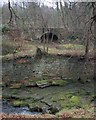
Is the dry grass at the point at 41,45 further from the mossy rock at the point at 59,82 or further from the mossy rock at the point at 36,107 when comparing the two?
the mossy rock at the point at 36,107

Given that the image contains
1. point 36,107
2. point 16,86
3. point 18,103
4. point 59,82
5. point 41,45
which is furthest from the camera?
point 41,45

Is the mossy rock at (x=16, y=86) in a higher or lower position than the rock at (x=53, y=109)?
higher

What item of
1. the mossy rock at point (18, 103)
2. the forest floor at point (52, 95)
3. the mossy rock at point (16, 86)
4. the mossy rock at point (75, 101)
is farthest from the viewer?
the mossy rock at point (16, 86)

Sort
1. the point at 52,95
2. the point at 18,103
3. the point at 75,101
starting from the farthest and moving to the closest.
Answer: the point at 52,95
the point at 18,103
the point at 75,101

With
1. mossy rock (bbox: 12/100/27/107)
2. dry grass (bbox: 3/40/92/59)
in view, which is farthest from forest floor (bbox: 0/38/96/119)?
dry grass (bbox: 3/40/92/59)

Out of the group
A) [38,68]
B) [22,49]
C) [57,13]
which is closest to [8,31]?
[22,49]

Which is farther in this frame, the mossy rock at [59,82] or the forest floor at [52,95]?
the mossy rock at [59,82]

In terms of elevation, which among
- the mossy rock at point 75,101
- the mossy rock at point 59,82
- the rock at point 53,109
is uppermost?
the mossy rock at point 59,82

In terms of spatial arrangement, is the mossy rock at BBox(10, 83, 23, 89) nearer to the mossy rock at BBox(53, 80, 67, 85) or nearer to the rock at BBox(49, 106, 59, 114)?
the mossy rock at BBox(53, 80, 67, 85)

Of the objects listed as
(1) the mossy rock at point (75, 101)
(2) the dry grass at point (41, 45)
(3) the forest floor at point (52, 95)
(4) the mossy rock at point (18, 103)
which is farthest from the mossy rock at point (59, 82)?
(2) the dry grass at point (41, 45)

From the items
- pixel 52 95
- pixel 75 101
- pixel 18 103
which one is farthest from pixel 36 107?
pixel 52 95

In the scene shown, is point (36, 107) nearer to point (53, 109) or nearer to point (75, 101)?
point (53, 109)

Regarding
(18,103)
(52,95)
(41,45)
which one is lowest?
(18,103)

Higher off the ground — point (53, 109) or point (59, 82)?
point (59, 82)
